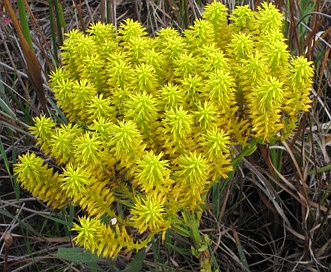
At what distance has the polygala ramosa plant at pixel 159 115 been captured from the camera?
80cm

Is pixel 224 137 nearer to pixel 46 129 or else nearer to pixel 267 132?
pixel 267 132

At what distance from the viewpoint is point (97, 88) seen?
0.93 meters

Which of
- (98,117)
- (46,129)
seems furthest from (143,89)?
(46,129)

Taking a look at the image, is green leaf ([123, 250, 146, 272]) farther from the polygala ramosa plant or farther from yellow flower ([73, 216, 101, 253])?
yellow flower ([73, 216, 101, 253])

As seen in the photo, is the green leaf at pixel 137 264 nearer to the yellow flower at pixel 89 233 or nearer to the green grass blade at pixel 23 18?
the yellow flower at pixel 89 233

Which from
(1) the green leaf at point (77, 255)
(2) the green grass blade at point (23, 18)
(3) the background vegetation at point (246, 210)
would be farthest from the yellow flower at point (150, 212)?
(2) the green grass blade at point (23, 18)

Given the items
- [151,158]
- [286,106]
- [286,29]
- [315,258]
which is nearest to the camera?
[151,158]

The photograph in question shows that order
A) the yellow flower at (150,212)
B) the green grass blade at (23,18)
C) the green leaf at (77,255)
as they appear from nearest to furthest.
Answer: the yellow flower at (150,212)
the green leaf at (77,255)
the green grass blade at (23,18)

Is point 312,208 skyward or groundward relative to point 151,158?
groundward

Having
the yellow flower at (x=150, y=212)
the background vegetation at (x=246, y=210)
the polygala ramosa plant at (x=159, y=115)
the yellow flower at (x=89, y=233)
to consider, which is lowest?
the background vegetation at (x=246, y=210)

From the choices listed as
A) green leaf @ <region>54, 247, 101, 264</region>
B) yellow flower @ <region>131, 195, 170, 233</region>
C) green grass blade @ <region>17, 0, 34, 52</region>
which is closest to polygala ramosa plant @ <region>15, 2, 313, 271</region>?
yellow flower @ <region>131, 195, 170, 233</region>

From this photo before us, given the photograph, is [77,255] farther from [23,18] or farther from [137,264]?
[23,18]

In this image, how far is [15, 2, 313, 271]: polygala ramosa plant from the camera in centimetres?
80

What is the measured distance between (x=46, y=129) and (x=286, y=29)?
926 mm
